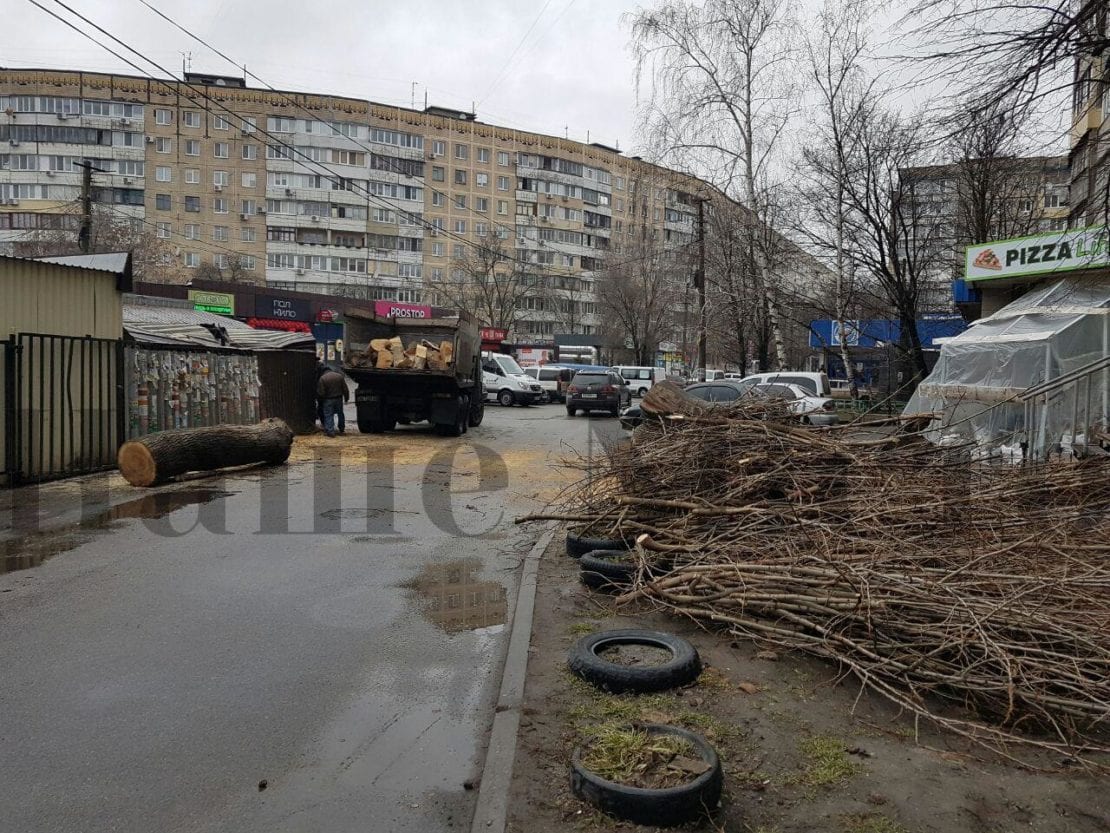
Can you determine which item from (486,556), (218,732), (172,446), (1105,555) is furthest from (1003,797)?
(172,446)

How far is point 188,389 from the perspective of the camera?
14758 millimetres

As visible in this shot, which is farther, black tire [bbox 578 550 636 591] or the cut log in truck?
the cut log in truck

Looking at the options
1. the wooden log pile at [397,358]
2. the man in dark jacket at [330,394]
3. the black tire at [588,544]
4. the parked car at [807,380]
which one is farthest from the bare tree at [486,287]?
the black tire at [588,544]

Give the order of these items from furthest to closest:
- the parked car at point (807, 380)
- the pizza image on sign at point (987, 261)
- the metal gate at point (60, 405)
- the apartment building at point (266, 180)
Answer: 1. the apartment building at point (266, 180)
2. the parked car at point (807, 380)
3. the pizza image on sign at point (987, 261)
4. the metal gate at point (60, 405)

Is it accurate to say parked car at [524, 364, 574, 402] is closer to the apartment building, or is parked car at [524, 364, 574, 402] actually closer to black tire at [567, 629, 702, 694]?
the apartment building

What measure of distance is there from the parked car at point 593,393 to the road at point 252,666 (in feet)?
59.8

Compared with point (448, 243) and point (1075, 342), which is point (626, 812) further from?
point (448, 243)

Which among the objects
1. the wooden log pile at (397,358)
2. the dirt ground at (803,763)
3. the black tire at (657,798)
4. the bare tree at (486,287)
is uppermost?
the bare tree at (486,287)

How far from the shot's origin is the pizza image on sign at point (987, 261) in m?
16.3

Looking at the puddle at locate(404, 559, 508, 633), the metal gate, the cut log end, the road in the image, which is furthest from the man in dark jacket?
the puddle at locate(404, 559, 508, 633)

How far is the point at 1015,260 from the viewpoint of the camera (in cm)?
1587

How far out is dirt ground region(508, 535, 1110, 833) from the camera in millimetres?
3061

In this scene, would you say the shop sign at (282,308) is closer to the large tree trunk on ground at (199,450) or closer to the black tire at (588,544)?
the large tree trunk on ground at (199,450)

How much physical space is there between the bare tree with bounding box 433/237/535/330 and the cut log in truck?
40.4 m
